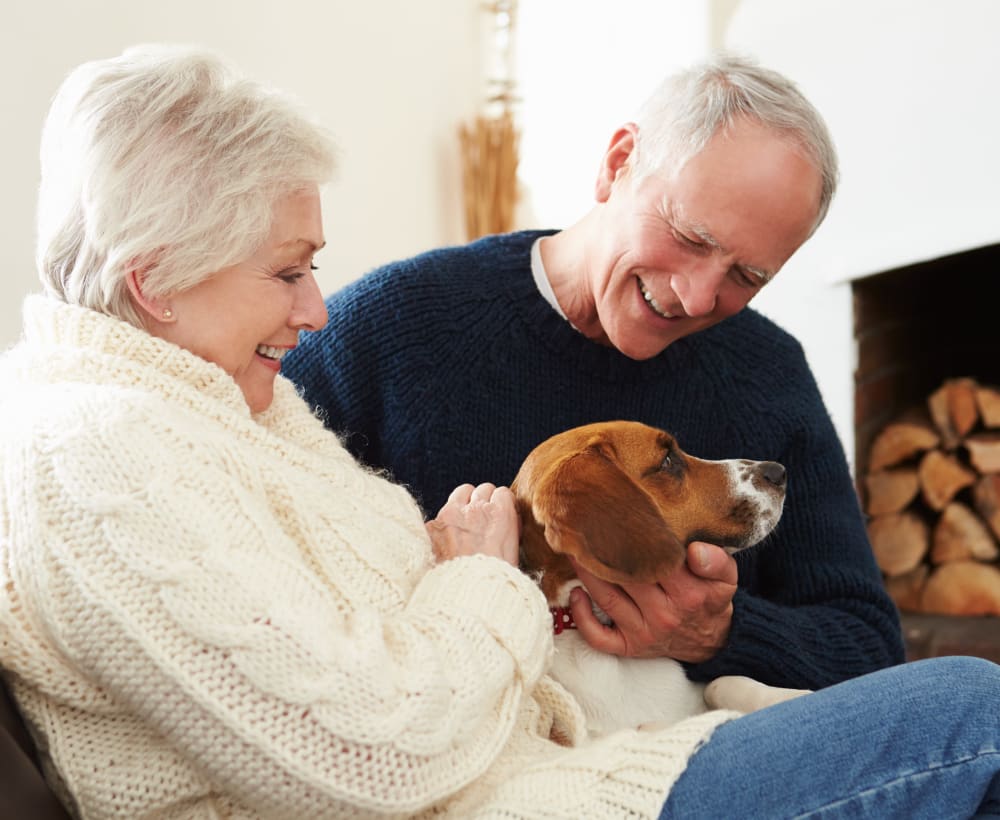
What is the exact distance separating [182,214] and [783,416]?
1.04 metres

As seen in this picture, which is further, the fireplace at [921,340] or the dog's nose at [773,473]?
the fireplace at [921,340]

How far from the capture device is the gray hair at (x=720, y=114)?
1533 mm

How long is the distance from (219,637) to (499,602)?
321mm

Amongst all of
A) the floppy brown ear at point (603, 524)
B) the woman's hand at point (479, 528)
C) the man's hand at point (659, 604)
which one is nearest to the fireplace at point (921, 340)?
the man's hand at point (659, 604)

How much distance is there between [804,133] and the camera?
5.02 feet

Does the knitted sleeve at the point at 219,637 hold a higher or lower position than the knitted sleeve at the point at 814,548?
higher

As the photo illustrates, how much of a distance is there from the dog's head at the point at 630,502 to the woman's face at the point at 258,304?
1.24 ft

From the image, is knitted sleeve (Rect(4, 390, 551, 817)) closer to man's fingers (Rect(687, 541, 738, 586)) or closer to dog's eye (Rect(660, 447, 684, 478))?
man's fingers (Rect(687, 541, 738, 586))

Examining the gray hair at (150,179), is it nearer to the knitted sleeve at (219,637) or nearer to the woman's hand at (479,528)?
the knitted sleeve at (219,637)

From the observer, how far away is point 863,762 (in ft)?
3.57

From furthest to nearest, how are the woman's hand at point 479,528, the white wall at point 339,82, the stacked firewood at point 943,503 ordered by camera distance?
the stacked firewood at point 943,503 < the white wall at point 339,82 < the woman's hand at point 479,528

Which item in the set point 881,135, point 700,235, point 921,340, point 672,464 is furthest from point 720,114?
point 921,340

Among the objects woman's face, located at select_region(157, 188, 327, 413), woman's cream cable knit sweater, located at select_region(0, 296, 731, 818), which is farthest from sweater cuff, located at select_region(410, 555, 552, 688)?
woman's face, located at select_region(157, 188, 327, 413)

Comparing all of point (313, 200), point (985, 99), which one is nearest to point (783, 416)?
point (313, 200)
